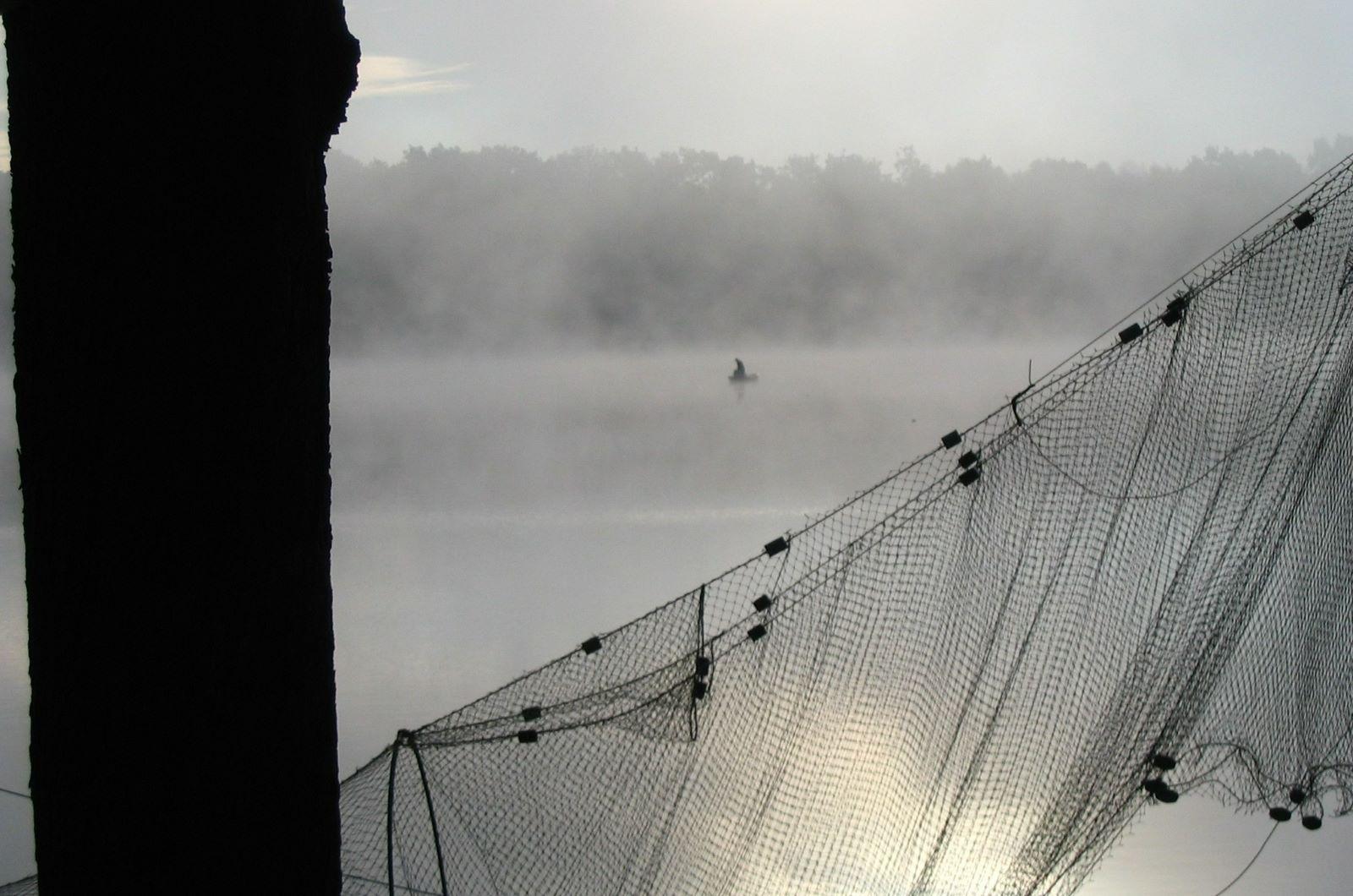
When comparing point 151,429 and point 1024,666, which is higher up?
point 151,429

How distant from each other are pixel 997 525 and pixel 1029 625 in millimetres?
259

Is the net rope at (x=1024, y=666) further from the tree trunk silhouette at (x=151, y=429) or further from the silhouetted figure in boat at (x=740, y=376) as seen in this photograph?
the silhouetted figure in boat at (x=740, y=376)

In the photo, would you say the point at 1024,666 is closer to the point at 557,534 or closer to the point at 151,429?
the point at 151,429

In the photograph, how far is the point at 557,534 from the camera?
11531mm

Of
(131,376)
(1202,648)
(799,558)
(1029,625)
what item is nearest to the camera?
(131,376)

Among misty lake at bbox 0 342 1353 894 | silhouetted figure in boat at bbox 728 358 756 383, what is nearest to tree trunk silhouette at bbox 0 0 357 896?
misty lake at bbox 0 342 1353 894

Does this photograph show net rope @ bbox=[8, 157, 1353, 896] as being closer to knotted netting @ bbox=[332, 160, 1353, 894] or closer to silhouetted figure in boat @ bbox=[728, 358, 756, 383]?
knotted netting @ bbox=[332, 160, 1353, 894]

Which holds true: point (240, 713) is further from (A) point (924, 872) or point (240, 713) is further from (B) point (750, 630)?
(A) point (924, 872)

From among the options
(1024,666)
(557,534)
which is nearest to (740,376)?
(557,534)

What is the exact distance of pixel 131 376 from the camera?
112 centimetres

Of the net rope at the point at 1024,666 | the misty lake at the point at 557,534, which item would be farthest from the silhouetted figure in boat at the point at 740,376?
the net rope at the point at 1024,666

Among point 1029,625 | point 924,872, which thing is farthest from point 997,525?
point 924,872

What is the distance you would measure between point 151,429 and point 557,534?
10453mm

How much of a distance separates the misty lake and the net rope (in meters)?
1.58
